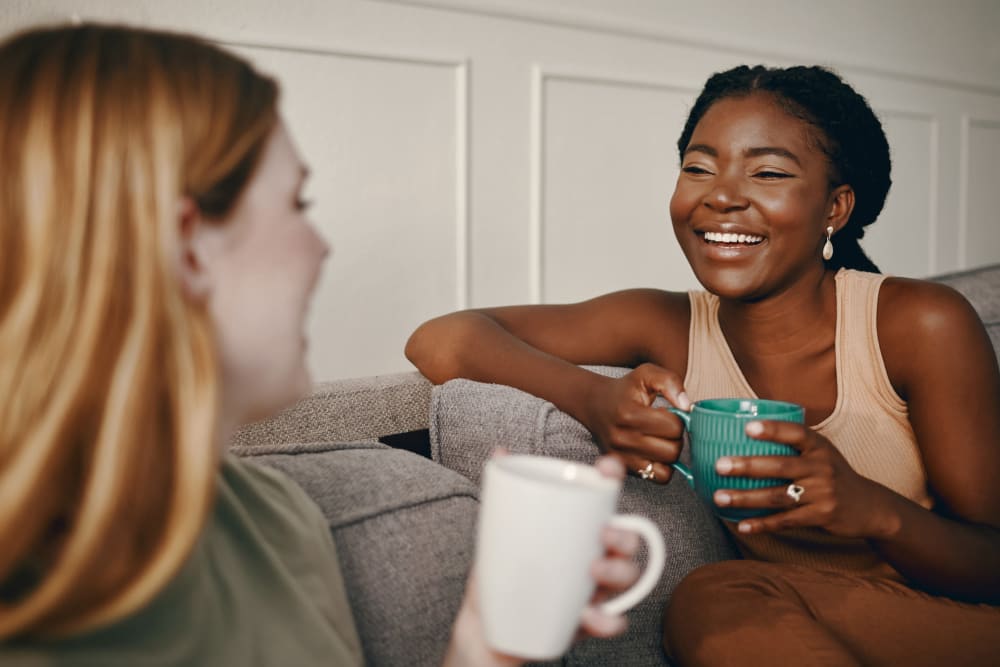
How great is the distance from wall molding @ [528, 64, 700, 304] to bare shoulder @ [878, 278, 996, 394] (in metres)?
1.26

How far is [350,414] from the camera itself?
144 centimetres

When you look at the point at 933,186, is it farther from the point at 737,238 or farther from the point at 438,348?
the point at 438,348

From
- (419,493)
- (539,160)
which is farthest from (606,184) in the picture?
(419,493)

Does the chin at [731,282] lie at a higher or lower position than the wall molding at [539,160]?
lower

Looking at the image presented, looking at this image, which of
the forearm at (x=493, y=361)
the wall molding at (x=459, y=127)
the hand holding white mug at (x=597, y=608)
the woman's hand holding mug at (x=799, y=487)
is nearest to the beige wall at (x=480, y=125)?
the wall molding at (x=459, y=127)

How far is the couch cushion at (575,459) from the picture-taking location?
121 centimetres

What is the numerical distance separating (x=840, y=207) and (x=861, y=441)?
1.32 feet

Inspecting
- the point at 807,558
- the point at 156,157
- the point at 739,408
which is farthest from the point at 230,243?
the point at 807,558

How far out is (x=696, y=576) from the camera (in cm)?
122

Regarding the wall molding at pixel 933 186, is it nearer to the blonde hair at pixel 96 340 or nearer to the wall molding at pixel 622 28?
the wall molding at pixel 622 28

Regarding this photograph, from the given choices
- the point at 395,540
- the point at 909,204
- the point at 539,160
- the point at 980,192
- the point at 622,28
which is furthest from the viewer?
the point at 980,192

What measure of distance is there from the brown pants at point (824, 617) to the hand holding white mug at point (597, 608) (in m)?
0.46

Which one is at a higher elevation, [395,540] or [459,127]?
[459,127]

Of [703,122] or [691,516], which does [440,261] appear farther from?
[691,516]
